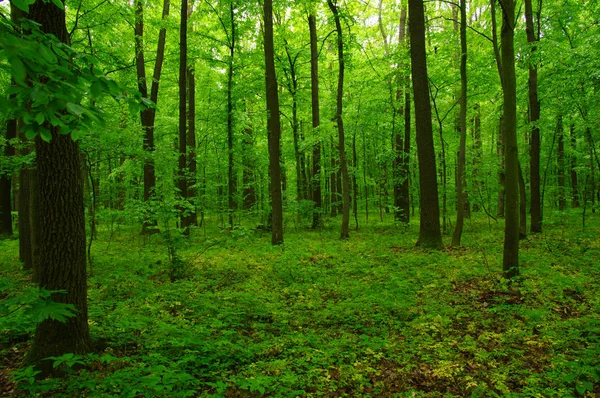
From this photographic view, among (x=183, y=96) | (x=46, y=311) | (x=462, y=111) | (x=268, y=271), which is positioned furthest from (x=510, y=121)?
(x=183, y=96)

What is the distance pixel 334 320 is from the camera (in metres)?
5.32

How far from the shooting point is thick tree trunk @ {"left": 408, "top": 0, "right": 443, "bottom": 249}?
9.78 meters

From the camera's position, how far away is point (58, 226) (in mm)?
3637

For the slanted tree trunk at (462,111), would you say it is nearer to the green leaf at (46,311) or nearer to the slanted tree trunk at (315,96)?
the slanted tree trunk at (315,96)

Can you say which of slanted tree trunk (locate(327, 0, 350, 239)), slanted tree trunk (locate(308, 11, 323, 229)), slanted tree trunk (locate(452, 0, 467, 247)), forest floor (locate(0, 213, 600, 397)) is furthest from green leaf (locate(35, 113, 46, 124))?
slanted tree trunk (locate(308, 11, 323, 229))

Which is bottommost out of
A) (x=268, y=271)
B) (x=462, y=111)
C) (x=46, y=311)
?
(x=268, y=271)

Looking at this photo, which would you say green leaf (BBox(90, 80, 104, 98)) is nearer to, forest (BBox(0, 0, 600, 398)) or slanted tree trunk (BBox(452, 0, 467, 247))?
forest (BBox(0, 0, 600, 398))

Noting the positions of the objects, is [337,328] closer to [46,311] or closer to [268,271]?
[268,271]

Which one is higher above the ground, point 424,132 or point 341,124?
point 341,124

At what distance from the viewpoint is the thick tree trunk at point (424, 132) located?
9781mm

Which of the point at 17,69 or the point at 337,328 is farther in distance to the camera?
the point at 337,328

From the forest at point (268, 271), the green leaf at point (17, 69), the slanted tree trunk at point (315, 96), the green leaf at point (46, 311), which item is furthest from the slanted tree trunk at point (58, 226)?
the slanted tree trunk at point (315, 96)

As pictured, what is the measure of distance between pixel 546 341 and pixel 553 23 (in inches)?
534

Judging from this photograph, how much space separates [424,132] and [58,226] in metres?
9.18
